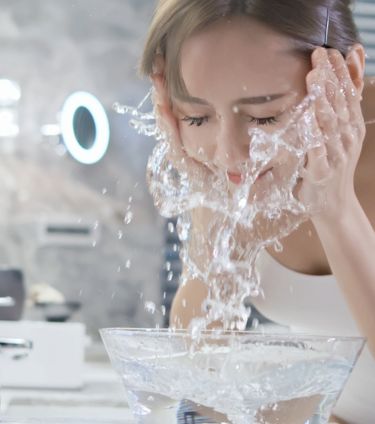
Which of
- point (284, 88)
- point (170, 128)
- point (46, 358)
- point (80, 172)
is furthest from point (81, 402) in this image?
point (80, 172)

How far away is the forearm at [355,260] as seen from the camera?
62 cm

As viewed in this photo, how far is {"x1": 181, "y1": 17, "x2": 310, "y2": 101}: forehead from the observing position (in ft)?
2.10

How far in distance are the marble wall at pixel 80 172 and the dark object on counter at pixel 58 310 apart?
0.02 m

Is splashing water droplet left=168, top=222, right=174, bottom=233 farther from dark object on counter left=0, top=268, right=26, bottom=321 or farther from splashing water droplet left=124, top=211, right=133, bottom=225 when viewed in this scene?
dark object on counter left=0, top=268, right=26, bottom=321

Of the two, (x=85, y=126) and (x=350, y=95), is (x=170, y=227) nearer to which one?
(x=85, y=126)

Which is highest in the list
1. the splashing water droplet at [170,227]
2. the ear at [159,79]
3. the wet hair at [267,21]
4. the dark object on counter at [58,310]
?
the wet hair at [267,21]

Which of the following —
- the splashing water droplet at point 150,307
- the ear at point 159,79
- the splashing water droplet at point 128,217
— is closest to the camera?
the ear at point 159,79

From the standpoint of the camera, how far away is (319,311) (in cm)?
82

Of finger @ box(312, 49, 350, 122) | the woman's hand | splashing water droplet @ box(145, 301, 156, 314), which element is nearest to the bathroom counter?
splashing water droplet @ box(145, 301, 156, 314)

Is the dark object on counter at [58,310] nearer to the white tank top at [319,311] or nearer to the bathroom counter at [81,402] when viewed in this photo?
the bathroom counter at [81,402]

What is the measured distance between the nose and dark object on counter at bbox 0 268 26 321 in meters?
0.82

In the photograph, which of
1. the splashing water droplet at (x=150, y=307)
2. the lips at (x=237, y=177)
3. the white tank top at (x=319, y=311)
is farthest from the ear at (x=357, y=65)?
the splashing water droplet at (x=150, y=307)

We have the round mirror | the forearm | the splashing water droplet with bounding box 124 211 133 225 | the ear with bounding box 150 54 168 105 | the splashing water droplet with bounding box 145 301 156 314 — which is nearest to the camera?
the forearm

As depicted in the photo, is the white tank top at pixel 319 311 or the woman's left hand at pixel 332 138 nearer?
the woman's left hand at pixel 332 138
